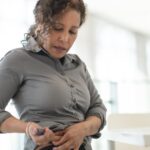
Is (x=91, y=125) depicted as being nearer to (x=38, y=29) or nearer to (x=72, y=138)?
(x=72, y=138)

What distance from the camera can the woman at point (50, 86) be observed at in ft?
2.27

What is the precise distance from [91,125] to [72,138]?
0.30 ft

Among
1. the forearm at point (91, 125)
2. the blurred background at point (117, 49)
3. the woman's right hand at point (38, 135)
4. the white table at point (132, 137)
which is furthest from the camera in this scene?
the blurred background at point (117, 49)

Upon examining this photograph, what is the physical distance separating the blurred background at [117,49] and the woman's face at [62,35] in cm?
207

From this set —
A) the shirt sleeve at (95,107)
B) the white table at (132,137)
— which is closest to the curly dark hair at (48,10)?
the shirt sleeve at (95,107)

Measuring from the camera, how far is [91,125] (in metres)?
0.76

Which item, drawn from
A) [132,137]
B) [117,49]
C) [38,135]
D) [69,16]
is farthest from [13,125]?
[117,49]

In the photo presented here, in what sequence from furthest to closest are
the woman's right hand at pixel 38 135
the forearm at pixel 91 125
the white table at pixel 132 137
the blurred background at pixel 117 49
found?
1. the blurred background at pixel 117 49
2. the white table at pixel 132 137
3. the forearm at pixel 91 125
4. the woman's right hand at pixel 38 135

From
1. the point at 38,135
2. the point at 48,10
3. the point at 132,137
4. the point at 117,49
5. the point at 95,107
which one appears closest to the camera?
the point at 38,135

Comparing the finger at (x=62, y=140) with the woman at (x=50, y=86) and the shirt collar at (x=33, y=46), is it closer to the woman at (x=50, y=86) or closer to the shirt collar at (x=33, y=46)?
the woman at (x=50, y=86)

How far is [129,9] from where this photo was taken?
3197 mm

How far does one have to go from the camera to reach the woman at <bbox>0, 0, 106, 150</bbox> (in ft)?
2.27

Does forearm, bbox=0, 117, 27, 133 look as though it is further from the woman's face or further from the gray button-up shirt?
the woman's face

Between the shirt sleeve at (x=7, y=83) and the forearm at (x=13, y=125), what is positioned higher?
the shirt sleeve at (x=7, y=83)
